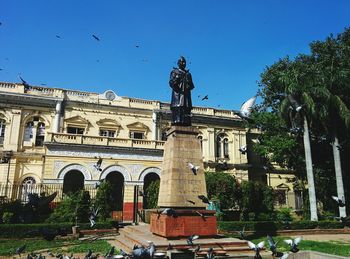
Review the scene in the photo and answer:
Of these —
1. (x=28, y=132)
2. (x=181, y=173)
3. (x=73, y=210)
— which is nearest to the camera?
(x=181, y=173)

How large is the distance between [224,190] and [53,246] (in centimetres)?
1330

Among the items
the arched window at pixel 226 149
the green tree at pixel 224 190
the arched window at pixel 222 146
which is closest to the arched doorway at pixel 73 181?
the green tree at pixel 224 190

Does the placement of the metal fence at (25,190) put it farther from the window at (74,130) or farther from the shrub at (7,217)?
the window at (74,130)

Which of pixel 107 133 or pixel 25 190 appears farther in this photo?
pixel 107 133

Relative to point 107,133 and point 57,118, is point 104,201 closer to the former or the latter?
point 107,133

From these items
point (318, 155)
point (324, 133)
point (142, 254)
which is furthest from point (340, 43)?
point (142, 254)

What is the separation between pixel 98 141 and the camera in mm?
24844

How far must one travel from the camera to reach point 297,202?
110 ft

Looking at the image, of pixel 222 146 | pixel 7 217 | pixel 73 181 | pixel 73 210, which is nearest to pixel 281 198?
pixel 222 146

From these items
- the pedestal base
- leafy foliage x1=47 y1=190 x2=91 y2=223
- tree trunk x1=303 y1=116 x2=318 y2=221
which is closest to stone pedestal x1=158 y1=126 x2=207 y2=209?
the pedestal base

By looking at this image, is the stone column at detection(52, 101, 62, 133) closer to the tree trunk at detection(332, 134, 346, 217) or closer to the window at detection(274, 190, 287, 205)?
the tree trunk at detection(332, 134, 346, 217)

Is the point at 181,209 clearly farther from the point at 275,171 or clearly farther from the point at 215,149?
the point at 275,171

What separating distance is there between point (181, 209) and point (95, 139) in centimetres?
1614

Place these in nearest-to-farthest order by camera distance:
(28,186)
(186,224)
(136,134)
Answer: (186,224) < (28,186) < (136,134)
